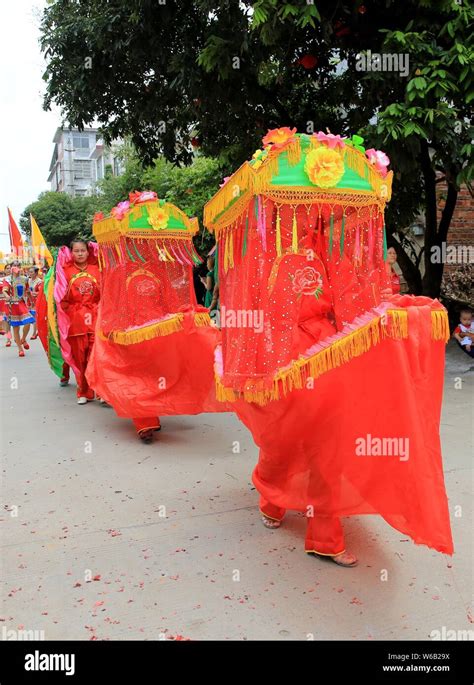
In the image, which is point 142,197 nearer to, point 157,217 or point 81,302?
point 157,217

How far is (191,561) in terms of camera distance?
2660mm

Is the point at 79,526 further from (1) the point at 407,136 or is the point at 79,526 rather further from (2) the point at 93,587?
(1) the point at 407,136

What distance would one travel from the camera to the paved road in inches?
85.6

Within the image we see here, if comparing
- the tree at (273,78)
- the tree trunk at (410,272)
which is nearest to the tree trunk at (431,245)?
the tree at (273,78)

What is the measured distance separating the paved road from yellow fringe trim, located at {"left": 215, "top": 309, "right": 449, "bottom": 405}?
778 mm

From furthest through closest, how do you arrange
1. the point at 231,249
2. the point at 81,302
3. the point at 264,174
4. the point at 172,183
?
the point at 172,183 → the point at 81,302 → the point at 231,249 → the point at 264,174

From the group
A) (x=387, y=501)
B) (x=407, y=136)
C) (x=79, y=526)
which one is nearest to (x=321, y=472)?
(x=387, y=501)

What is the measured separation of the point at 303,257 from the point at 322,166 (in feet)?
1.25

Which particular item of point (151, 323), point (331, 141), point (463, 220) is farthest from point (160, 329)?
point (463, 220)

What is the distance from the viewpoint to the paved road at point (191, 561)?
2.17m

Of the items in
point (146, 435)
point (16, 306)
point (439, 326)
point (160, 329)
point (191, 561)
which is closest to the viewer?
point (439, 326)
